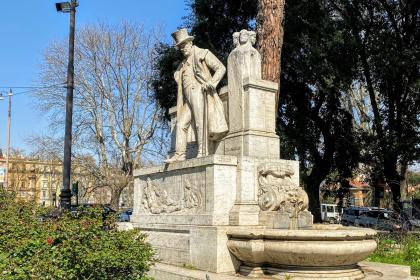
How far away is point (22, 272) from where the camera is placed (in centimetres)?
512

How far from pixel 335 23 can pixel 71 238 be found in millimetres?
18076

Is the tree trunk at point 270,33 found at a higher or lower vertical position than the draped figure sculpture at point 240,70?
higher

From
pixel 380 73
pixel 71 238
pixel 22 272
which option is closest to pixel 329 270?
pixel 71 238

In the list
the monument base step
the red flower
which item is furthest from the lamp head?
the red flower

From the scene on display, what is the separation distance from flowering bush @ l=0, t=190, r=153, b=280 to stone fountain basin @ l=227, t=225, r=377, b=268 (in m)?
1.48

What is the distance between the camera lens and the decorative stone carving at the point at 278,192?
7676 millimetres

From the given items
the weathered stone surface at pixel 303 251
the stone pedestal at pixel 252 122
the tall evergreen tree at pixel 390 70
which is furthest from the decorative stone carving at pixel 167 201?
the tall evergreen tree at pixel 390 70

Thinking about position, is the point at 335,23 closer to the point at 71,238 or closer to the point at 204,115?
the point at 204,115

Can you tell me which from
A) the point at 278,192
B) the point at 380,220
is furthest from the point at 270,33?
the point at 380,220

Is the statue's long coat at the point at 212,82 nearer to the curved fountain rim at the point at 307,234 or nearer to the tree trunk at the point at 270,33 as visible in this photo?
the curved fountain rim at the point at 307,234

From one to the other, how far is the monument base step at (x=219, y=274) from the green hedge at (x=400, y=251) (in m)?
1.14

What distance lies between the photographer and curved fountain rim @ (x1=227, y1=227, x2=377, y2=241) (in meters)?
6.38

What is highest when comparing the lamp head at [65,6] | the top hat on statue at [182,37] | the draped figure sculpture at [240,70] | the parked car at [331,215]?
the lamp head at [65,6]

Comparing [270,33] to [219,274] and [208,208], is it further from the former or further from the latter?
[219,274]
